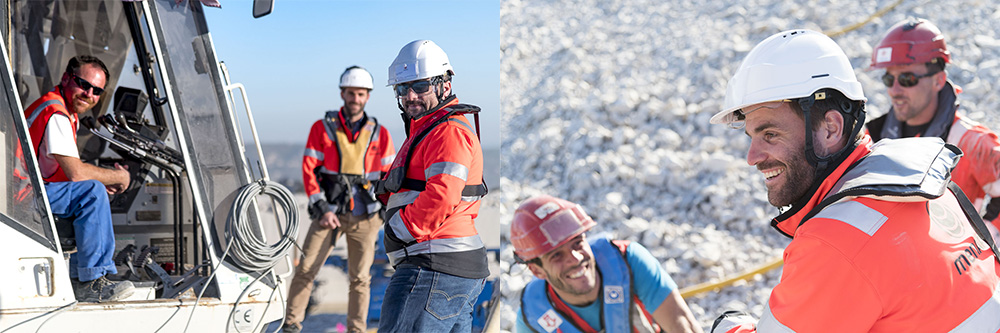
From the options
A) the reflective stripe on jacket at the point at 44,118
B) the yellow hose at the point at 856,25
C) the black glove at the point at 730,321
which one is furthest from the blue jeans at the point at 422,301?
the yellow hose at the point at 856,25

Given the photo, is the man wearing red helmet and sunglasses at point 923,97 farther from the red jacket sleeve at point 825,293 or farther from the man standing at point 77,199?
the man standing at point 77,199

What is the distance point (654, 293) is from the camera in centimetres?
335

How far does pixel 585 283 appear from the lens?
3414 mm

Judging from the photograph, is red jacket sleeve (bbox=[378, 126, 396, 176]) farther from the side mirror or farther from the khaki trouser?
the side mirror

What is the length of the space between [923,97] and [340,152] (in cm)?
369

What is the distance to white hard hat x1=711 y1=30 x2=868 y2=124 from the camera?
1731 mm

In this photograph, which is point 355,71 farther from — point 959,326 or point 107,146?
point 959,326

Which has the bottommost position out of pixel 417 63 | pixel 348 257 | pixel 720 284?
pixel 720 284

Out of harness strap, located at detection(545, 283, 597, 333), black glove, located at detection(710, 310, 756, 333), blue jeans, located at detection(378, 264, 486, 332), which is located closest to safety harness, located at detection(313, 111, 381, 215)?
harness strap, located at detection(545, 283, 597, 333)

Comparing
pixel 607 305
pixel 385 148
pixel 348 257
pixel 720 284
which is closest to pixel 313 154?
pixel 385 148

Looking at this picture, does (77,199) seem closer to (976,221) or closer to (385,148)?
(385,148)

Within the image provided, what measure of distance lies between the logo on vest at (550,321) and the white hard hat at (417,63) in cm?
127

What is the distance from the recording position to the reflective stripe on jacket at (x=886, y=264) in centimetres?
138

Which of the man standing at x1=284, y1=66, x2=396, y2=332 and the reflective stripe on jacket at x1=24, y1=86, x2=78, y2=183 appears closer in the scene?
the reflective stripe on jacket at x1=24, y1=86, x2=78, y2=183
